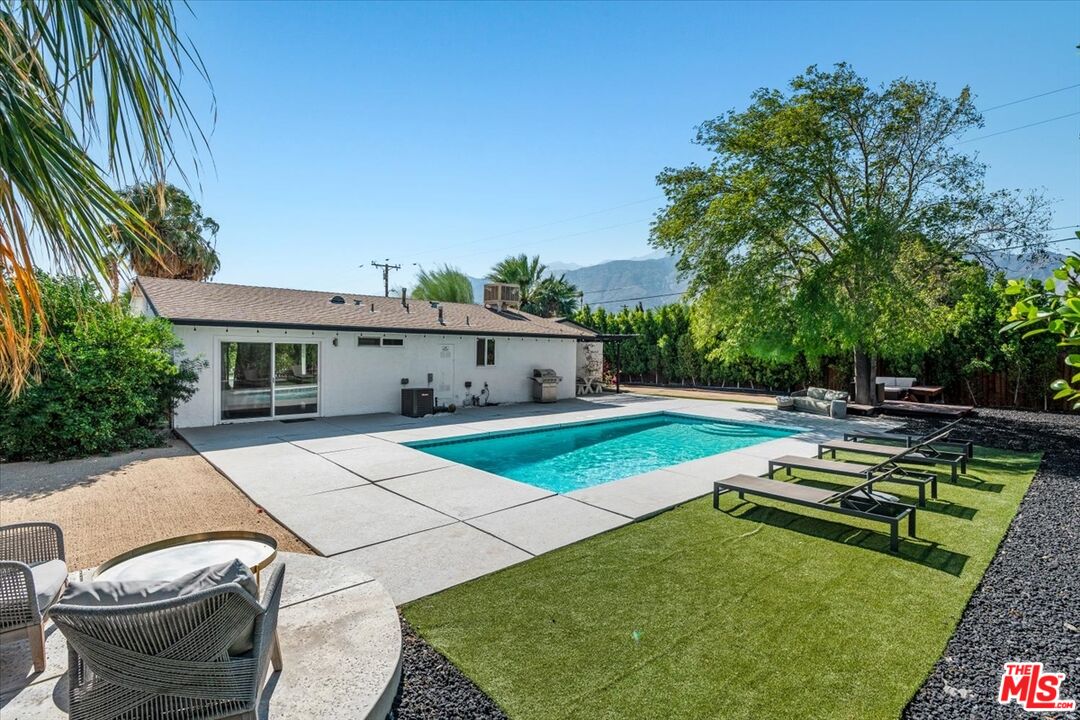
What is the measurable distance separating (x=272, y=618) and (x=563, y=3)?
12.8m

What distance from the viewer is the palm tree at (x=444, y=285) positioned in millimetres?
40031

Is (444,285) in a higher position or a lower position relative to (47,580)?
higher

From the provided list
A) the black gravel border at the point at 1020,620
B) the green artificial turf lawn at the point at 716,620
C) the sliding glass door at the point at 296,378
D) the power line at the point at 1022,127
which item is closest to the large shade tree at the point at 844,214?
the power line at the point at 1022,127

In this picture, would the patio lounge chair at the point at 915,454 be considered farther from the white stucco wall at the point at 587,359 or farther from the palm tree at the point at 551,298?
the palm tree at the point at 551,298

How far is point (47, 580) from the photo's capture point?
10.1 ft

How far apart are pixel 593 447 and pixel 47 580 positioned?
32.2 ft

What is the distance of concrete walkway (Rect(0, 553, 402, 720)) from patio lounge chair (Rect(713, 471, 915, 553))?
4.28 metres

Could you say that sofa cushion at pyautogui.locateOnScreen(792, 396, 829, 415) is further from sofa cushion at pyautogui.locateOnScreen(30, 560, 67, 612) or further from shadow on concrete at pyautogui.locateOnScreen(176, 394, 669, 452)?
sofa cushion at pyautogui.locateOnScreen(30, 560, 67, 612)

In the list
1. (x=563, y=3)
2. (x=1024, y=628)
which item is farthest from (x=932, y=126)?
(x=1024, y=628)

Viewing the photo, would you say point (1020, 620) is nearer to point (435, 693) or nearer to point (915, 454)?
point (435, 693)

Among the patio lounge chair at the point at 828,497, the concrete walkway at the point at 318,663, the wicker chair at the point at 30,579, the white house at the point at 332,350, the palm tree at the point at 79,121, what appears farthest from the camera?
the white house at the point at 332,350

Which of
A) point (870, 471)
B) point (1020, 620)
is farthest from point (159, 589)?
point (870, 471)

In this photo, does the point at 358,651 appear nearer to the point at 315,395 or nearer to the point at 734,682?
the point at 734,682

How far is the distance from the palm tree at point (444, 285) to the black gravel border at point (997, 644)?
36799 mm
